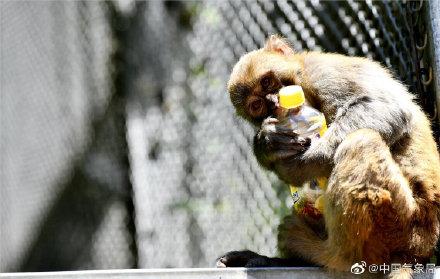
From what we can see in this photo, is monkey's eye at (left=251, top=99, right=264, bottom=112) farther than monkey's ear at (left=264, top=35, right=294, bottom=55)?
No

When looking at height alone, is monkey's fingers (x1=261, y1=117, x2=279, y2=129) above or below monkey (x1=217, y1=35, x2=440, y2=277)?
above

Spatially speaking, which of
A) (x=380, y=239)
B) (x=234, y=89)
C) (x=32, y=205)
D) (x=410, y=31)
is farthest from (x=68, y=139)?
(x=380, y=239)

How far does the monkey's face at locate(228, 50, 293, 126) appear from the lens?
5.02 m

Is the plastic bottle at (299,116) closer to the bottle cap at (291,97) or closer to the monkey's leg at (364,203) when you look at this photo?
the bottle cap at (291,97)

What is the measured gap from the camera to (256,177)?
723 cm

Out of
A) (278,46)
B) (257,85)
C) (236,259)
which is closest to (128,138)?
(278,46)

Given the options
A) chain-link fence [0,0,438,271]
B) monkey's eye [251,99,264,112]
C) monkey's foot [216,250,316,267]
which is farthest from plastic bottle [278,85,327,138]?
chain-link fence [0,0,438,271]

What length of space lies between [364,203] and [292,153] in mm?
622

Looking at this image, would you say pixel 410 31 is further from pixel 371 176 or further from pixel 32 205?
pixel 32 205

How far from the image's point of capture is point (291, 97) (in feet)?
15.1

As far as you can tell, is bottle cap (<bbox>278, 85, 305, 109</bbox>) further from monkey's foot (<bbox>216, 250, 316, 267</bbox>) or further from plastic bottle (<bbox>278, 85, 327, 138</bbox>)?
monkey's foot (<bbox>216, 250, 316, 267</bbox>)

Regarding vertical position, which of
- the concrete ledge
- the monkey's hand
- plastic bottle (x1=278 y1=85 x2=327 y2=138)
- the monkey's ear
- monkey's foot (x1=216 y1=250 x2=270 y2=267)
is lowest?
monkey's foot (x1=216 y1=250 x2=270 y2=267)

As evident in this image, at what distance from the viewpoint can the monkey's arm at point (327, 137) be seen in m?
4.49

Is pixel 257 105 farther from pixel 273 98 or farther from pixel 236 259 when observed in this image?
pixel 236 259
